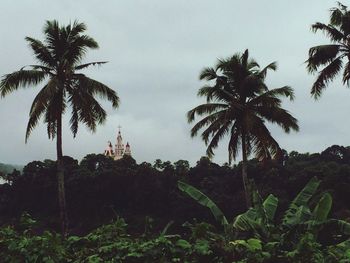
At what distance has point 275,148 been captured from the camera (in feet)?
85.8

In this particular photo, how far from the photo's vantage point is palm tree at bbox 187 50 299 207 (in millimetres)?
26297

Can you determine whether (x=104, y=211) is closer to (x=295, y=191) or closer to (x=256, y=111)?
(x=295, y=191)

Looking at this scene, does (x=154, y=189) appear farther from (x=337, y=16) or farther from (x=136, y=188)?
(x=337, y=16)

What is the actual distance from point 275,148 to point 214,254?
18.6 m

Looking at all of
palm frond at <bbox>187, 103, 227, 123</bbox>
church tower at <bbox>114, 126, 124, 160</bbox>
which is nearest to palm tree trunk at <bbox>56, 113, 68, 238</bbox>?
palm frond at <bbox>187, 103, 227, 123</bbox>

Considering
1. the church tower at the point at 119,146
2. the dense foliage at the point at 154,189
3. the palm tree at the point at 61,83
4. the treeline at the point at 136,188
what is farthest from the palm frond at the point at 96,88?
the church tower at the point at 119,146

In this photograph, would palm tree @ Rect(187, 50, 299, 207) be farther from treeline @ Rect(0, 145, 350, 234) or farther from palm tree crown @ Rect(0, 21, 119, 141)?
treeline @ Rect(0, 145, 350, 234)

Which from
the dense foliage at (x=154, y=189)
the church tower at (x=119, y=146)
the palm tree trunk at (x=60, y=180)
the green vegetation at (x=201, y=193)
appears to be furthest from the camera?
the church tower at (x=119, y=146)

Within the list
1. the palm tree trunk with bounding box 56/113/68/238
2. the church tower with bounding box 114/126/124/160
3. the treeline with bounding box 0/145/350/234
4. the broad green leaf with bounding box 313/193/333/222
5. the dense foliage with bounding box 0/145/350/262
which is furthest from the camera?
the church tower with bounding box 114/126/124/160

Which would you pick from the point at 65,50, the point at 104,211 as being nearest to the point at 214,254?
the point at 65,50

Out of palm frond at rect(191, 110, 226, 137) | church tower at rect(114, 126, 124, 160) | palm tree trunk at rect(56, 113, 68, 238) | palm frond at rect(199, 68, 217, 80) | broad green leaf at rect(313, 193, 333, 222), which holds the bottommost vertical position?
broad green leaf at rect(313, 193, 333, 222)

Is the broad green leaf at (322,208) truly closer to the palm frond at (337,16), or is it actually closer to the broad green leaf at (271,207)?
the broad green leaf at (271,207)

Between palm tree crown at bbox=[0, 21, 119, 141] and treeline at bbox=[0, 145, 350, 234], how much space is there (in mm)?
39380

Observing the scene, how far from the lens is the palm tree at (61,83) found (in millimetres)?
22422
